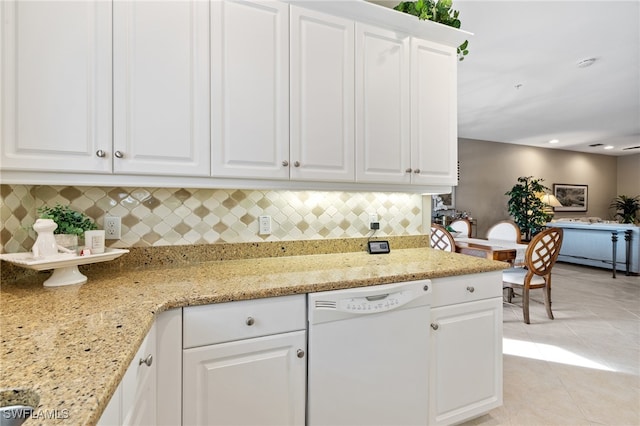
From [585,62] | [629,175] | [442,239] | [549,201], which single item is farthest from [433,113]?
[629,175]

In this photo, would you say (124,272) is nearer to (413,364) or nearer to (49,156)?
(49,156)

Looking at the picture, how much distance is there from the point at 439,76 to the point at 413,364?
1711mm

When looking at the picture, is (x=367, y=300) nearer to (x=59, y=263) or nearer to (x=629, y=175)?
(x=59, y=263)

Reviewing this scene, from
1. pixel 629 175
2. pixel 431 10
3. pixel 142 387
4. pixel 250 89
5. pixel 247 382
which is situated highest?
pixel 431 10

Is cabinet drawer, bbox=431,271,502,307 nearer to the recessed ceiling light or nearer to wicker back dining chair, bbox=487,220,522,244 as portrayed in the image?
wicker back dining chair, bbox=487,220,522,244

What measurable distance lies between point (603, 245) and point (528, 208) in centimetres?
132

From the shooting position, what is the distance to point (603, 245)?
5.68 m

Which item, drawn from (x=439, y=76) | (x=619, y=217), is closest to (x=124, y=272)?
(x=439, y=76)

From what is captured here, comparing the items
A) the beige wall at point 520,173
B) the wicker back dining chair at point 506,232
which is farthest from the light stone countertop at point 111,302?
the beige wall at point 520,173

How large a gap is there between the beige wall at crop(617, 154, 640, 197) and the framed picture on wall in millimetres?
1310

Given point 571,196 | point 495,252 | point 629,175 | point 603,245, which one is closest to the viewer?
point 495,252

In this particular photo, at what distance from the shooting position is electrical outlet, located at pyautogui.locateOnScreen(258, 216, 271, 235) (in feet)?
6.24

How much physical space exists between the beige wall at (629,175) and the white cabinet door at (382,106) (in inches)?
398

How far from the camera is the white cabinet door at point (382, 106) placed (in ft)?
5.94
